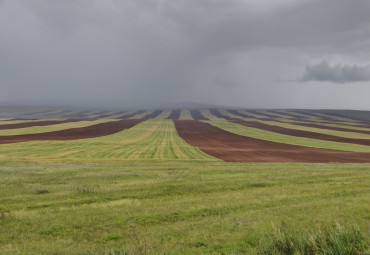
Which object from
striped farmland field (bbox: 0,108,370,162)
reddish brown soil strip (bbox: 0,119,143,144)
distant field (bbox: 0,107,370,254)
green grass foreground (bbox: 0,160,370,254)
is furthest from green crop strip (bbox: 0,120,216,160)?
green grass foreground (bbox: 0,160,370,254)

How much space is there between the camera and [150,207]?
435 inches

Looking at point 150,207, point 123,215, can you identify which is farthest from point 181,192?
point 123,215

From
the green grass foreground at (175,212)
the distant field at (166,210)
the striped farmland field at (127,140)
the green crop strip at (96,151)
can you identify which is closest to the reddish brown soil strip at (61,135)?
the striped farmland field at (127,140)

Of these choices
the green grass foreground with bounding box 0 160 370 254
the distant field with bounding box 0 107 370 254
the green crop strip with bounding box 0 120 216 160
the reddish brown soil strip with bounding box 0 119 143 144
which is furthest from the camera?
the reddish brown soil strip with bounding box 0 119 143 144

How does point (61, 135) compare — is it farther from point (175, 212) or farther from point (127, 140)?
point (175, 212)

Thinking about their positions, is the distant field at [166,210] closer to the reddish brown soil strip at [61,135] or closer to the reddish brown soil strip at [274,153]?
the reddish brown soil strip at [274,153]

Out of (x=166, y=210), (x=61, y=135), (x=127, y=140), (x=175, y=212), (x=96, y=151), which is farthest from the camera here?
(x=61, y=135)

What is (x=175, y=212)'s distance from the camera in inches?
400

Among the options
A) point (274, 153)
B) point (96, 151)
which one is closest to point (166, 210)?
point (96, 151)

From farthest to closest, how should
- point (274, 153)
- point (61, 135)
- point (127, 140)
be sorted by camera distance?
point (61, 135) → point (127, 140) → point (274, 153)

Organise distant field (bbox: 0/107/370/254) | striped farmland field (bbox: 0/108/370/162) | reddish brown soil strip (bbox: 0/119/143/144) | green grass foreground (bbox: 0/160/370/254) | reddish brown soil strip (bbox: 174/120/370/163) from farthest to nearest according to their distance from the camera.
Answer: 1. reddish brown soil strip (bbox: 0/119/143/144)
2. striped farmland field (bbox: 0/108/370/162)
3. reddish brown soil strip (bbox: 174/120/370/163)
4. distant field (bbox: 0/107/370/254)
5. green grass foreground (bbox: 0/160/370/254)

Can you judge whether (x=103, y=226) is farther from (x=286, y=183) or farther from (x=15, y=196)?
(x=286, y=183)

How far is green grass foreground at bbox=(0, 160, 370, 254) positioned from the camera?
714 centimetres

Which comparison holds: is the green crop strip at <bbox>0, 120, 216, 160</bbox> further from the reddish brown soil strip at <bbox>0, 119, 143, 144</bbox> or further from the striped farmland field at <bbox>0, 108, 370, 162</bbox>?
the reddish brown soil strip at <bbox>0, 119, 143, 144</bbox>
